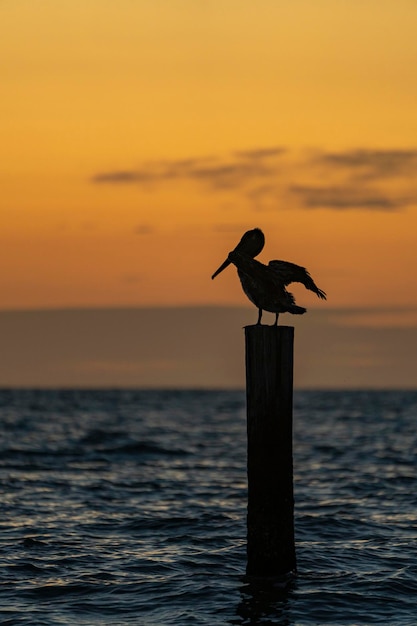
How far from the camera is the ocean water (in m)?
14.1

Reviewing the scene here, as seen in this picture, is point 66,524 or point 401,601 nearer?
point 401,601

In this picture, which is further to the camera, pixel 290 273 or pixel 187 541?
pixel 187 541

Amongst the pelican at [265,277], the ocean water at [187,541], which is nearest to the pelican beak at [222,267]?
the pelican at [265,277]

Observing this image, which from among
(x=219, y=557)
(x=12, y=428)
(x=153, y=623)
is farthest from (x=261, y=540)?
(x=12, y=428)

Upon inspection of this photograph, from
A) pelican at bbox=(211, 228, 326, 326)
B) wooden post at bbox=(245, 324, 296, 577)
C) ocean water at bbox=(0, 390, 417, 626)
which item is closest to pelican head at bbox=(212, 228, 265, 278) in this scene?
pelican at bbox=(211, 228, 326, 326)

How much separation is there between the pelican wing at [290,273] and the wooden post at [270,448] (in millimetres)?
971

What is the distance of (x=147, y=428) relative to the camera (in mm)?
58438

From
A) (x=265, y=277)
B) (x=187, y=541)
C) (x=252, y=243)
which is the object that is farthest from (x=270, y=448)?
(x=187, y=541)

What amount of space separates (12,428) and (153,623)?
42.1 meters

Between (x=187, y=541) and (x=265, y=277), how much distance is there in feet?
21.0

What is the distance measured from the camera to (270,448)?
14.1 metres

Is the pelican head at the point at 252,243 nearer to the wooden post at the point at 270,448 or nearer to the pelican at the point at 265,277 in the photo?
the pelican at the point at 265,277

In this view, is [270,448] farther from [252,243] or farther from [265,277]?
[252,243]

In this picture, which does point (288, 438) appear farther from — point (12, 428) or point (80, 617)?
point (12, 428)
